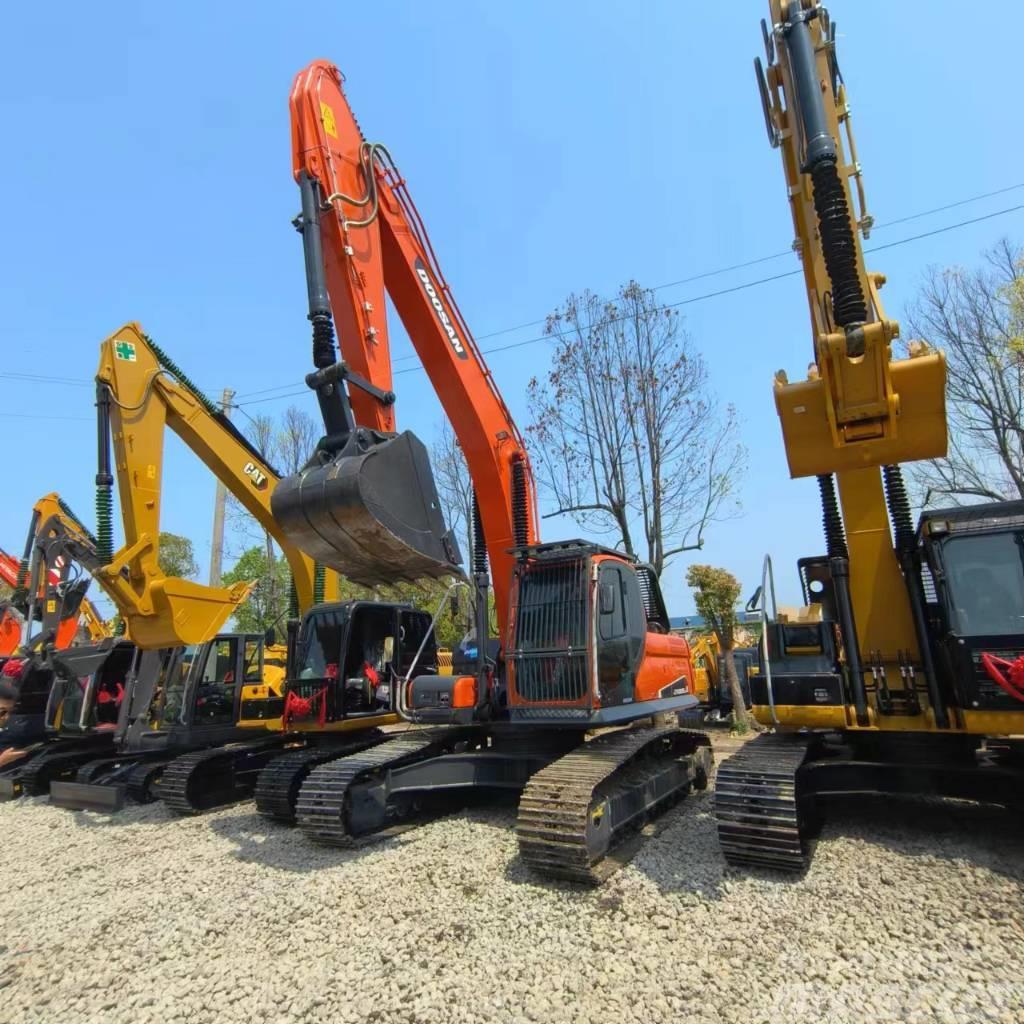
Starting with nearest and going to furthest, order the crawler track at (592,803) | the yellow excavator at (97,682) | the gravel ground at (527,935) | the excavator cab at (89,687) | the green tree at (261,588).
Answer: the gravel ground at (527,935) → the crawler track at (592,803) → the yellow excavator at (97,682) → the excavator cab at (89,687) → the green tree at (261,588)

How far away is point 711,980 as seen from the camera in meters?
3.67

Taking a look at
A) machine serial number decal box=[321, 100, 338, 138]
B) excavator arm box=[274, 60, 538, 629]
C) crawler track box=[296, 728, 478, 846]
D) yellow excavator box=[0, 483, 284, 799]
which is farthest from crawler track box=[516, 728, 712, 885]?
machine serial number decal box=[321, 100, 338, 138]

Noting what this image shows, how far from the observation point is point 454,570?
5.53m

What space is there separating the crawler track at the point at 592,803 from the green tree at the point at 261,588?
2259 cm

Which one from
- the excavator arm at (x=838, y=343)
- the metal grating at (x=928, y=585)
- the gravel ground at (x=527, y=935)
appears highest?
the excavator arm at (x=838, y=343)

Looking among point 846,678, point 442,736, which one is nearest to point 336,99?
point 442,736

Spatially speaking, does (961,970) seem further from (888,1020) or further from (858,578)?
(858,578)

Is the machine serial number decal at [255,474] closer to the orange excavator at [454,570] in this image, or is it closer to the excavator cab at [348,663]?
the excavator cab at [348,663]

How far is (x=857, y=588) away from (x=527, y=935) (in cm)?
383

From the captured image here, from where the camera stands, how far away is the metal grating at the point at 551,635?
5.96m

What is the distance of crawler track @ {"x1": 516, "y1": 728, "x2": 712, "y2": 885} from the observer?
4.95 m

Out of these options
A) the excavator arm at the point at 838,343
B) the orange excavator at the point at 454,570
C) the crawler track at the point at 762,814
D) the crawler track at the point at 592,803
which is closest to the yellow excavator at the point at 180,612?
the orange excavator at the point at 454,570

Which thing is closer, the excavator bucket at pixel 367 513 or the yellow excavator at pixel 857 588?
the yellow excavator at pixel 857 588

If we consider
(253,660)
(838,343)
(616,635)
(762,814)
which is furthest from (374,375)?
(253,660)
